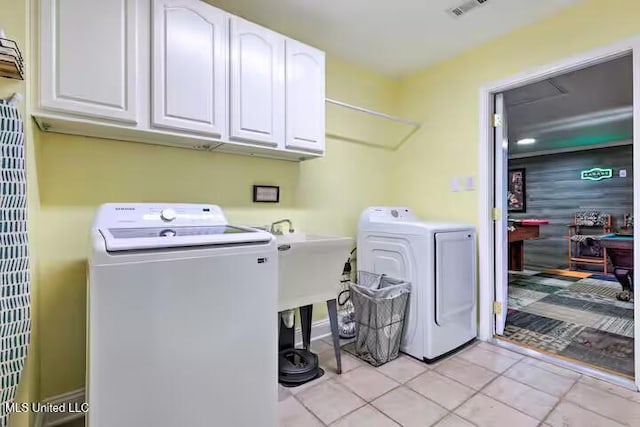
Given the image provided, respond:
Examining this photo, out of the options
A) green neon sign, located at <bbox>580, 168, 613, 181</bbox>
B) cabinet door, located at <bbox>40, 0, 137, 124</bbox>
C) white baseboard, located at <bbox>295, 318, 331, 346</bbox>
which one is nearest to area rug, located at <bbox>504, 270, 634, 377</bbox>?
white baseboard, located at <bbox>295, 318, 331, 346</bbox>

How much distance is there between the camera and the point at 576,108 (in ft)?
13.0

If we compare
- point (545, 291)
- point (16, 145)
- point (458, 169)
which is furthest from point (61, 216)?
point (545, 291)

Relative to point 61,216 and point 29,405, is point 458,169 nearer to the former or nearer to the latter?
point 61,216

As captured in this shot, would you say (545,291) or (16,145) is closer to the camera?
(16,145)

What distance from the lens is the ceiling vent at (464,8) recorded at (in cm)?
208

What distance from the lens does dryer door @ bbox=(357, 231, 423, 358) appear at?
7.68 ft

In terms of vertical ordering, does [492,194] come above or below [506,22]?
below

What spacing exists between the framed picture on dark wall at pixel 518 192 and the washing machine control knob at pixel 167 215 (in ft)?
23.3

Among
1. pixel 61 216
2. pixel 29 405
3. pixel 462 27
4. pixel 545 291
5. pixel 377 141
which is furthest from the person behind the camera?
pixel 545 291

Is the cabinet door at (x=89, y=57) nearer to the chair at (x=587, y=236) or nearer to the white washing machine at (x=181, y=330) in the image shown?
the white washing machine at (x=181, y=330)

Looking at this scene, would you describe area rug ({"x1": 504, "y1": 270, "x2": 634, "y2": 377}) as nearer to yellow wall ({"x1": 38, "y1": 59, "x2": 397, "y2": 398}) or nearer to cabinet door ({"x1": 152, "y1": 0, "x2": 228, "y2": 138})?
yellow wall ({"x1": 38, "y1": 59, "x2": 397, "y2": 398})

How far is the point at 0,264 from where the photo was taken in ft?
3.56

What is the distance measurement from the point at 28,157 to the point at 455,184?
277cm

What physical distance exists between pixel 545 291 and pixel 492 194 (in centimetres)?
255
